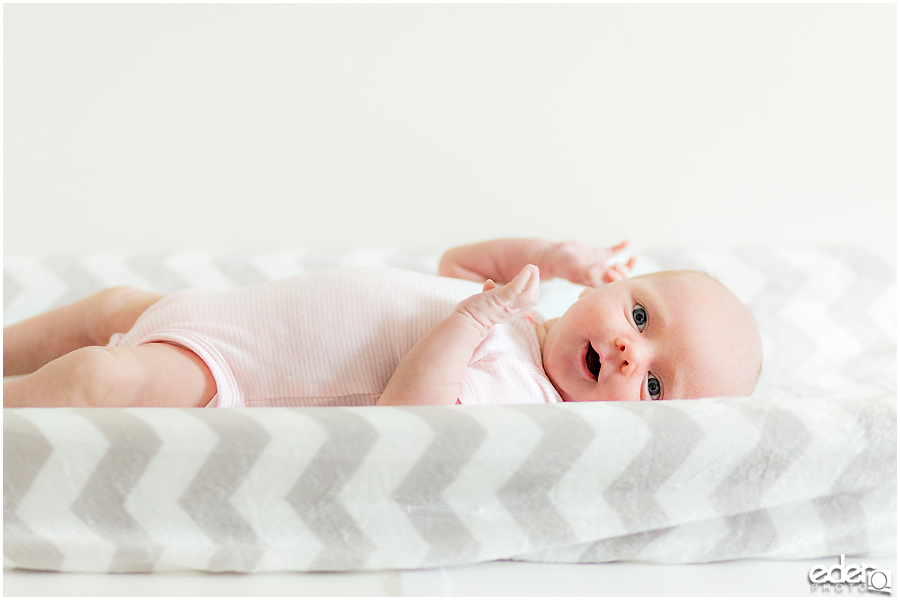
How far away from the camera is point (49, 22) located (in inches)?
69.3

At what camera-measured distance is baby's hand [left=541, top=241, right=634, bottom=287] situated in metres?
1.29

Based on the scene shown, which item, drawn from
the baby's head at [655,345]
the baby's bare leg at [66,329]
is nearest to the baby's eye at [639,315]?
the baby's head at [655,345]

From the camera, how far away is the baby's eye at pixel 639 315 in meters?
1.09

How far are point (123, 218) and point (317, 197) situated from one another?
0.48 m

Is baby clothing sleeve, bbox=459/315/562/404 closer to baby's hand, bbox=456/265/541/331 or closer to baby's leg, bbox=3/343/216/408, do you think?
baby's hand, bbox=456/265/541/331

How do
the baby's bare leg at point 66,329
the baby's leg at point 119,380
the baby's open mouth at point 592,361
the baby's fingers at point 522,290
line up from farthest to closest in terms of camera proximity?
→ the baby's bare leg at point 66,329, the baby's open mouth at point 592,361, the baby's fingers at point 522,290, the baby's leg at point 119,380

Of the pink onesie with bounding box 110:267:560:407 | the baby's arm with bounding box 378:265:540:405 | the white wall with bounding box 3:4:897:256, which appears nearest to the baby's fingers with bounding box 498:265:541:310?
the baby's arm with bounding box 378:265:540:405

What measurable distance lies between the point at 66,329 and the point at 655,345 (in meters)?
0.93

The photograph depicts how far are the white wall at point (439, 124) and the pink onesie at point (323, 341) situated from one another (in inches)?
31.9

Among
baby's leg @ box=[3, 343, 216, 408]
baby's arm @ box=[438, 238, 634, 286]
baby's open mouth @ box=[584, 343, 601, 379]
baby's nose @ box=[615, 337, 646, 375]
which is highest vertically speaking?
baby's leg @ box=[3, 343, 216, 408]

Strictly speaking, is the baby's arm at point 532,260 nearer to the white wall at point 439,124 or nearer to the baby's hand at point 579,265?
the baby's hand at point 579,265

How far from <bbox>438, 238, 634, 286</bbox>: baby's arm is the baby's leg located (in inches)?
22.0

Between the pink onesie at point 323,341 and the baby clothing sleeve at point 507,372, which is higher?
the pink onesie at point 323,341

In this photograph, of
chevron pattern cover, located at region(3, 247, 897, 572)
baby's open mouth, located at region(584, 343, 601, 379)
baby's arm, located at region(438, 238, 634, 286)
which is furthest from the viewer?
baby's arm, located at region(438, 238, 634, 286)
